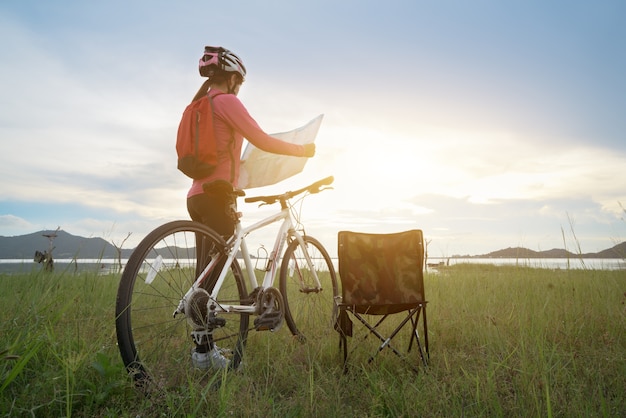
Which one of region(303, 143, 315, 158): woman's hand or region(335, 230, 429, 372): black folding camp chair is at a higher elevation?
region(303, 143, 315, 158): woman's hand

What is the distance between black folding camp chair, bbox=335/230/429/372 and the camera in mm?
3387

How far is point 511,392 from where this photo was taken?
8.97 ft

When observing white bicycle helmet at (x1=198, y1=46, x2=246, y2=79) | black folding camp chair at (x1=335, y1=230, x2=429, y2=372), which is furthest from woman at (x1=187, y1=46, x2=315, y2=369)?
black folding camp chair at (x1=335, y1=230, x2=429, y2=372)

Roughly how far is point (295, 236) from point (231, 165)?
1.24m

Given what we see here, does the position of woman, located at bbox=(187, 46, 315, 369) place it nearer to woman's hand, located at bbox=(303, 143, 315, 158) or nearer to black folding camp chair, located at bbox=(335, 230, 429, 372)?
woman's hand, located at bbox=(303, 143, 315, 158)

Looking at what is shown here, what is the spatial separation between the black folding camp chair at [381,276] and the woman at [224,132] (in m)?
0.94

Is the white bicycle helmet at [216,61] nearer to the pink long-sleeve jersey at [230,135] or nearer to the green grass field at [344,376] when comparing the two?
the pink long-sleeve jersey at [230,135]

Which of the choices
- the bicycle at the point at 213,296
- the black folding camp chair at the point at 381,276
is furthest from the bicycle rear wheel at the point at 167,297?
the black folding camp chair at the point at 381,276

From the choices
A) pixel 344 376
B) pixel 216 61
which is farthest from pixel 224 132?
pixel 344 376

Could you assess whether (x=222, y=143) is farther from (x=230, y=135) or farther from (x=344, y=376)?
(x=344, y=376)

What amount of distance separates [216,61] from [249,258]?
1453 millimetres

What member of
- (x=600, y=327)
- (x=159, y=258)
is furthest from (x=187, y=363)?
(x=600, y=327)

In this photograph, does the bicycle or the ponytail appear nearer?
the bicycle

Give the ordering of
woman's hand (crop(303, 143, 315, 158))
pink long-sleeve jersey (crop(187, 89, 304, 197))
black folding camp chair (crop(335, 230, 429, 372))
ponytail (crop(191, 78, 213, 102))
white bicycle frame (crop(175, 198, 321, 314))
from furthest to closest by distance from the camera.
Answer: woman's hand (crop(303, 143, 315, 158)) < black folding camp chair (crop(335, 230, 429, 372)) < ponytail (crop(191, 78, 213, 102)) < pink long-sleeve jersey (crop(187, 89, 304, 197)) < white bicycle frame (crop(175, 198, 321, 314))
